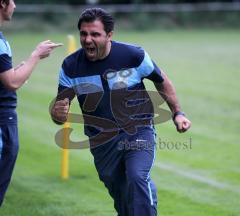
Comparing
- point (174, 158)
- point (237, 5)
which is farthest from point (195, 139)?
point (237, 5)

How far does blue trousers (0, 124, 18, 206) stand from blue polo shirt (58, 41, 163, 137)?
0.54 metres

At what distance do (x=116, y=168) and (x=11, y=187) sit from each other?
11.0ft

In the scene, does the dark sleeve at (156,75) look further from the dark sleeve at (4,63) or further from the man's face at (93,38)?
the dark sleeve at (4,63)

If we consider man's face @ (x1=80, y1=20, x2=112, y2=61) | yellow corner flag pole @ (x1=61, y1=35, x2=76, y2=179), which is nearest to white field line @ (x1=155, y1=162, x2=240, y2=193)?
yellow corner flag pole @ (x1=61, y1=35, x2=76, y2=179)

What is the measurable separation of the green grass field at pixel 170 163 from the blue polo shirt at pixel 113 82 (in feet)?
6.28

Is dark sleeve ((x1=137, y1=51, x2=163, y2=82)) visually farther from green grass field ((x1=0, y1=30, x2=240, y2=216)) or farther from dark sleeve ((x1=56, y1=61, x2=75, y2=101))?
green grass field ((x1=0, y1=30, x2=240, y2=216))

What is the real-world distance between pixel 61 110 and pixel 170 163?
16.1 feet

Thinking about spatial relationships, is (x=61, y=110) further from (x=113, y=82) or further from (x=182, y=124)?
(x=182, y=124)

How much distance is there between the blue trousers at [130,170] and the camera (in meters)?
6.43

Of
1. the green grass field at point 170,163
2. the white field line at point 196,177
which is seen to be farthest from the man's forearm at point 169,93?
the white field line at point 196,177

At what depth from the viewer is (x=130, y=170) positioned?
6492mm

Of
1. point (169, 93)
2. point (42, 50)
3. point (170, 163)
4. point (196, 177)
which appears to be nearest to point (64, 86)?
point (42, 50)

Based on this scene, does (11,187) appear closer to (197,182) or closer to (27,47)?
(197,182)

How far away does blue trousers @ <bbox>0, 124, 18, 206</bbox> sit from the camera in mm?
6636
